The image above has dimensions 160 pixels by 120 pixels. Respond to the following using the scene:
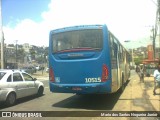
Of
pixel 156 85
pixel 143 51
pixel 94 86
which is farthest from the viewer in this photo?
pixel 143 51

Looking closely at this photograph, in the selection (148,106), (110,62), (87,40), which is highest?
(87,40)

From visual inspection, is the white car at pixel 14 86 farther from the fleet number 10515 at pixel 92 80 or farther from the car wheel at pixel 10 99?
the fleet number 10515 at pixel 92 80

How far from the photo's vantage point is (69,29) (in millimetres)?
11352

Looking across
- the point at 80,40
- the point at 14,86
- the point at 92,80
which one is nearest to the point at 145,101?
the point at 92,80

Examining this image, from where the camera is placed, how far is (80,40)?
11.0 metres

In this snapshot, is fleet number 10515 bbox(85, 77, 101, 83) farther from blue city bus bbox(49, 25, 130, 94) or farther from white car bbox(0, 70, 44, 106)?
white car bbox(0, 70, 44, 106)

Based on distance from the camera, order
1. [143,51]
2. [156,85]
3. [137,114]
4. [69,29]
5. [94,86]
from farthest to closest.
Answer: [143,51] < [156,85] < [69,29] < [94,86] < [137,114]

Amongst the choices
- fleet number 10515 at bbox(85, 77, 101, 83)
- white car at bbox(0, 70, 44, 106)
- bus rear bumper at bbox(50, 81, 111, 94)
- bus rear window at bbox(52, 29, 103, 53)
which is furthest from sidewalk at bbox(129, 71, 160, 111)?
white car at bbox(0, 70, 44, 106)

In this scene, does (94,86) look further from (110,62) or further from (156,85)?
(156,85)

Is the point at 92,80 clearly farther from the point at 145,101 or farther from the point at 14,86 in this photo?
the point at 145,101

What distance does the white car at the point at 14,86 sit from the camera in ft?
37.6

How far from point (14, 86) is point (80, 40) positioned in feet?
11.2

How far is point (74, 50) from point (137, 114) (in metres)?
3.55

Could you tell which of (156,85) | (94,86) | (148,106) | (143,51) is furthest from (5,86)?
(143,51)
